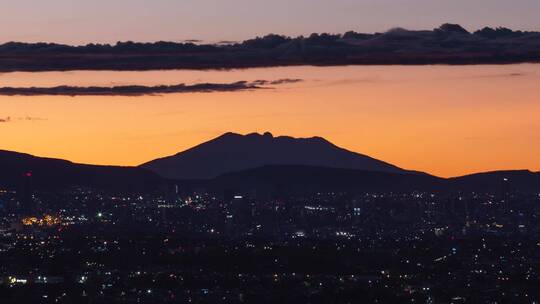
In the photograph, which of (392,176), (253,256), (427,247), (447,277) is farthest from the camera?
(392,176)

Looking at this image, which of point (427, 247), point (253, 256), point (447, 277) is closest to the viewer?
point (447, 277)

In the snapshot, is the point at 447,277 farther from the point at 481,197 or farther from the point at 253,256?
the point at 481,197

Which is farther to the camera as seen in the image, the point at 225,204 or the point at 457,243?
the point at 225,204

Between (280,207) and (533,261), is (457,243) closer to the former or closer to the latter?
(533,261)

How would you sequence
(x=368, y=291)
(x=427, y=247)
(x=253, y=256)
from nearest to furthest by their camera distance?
(x=368, y=291)
(x=253, y=256)
(x=427, y=247)

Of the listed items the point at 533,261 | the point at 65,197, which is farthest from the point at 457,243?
the point at 65,197

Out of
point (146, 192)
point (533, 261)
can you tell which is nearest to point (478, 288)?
point (533, 261)
